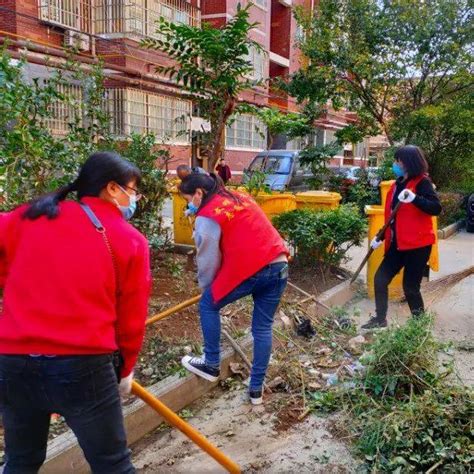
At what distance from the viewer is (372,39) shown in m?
11.9

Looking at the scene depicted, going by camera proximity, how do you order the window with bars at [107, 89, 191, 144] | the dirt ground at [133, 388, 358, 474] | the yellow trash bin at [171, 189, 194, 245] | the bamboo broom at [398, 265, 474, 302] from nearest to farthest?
the dirt ground at [133, 388, 358, 474], the bamboo broom at [398, 265, 474, 302], the yellow trash bin at [171, 189, 194, 245], the window with bars at [107, 89, 191, 144]

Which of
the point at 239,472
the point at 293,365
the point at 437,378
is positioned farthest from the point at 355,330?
the point at 239,472

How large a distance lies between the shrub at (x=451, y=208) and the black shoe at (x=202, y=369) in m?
8.92

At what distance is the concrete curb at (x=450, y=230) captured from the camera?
10.6 metres

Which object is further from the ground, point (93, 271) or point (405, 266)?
point (93, 271)

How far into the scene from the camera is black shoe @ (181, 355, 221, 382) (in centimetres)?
362

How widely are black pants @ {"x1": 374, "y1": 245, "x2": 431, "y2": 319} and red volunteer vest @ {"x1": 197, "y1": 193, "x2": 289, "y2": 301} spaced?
1.92 meters

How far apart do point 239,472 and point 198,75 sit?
165 inches

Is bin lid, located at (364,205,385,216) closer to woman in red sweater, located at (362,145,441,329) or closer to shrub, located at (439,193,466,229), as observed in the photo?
woman in red sweater, located at (362,145,441,329)

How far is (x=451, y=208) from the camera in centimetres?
1172

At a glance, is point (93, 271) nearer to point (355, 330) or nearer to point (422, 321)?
point (422, 321)

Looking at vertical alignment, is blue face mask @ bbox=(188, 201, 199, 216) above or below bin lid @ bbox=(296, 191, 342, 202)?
above

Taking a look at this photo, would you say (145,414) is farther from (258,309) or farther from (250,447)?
(258,309)

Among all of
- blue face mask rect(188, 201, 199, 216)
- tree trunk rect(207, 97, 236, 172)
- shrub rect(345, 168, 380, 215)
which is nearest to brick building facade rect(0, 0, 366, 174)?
shrub rect(345, 168, 380, 215)
